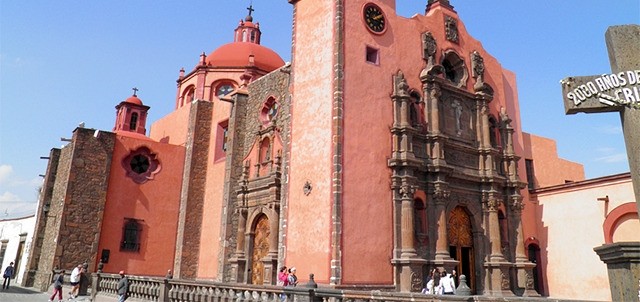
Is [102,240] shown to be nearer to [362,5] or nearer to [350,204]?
[350,204]

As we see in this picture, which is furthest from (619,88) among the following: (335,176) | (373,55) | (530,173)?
(530,173)

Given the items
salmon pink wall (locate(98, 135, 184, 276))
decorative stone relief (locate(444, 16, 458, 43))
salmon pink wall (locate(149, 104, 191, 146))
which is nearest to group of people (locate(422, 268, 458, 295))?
decorative stone relief (locate(444, 16, 458, 43))

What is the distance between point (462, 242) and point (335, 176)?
5697 millimetres

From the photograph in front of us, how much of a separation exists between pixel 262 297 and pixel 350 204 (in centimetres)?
450

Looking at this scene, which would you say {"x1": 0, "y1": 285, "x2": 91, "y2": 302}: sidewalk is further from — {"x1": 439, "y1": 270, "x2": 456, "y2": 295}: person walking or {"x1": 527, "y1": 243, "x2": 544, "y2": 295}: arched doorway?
{"x1": 527, "y1": 243, "x2": 544, "y2": 295}: arched doorway

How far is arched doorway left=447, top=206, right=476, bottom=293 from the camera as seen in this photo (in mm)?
15031

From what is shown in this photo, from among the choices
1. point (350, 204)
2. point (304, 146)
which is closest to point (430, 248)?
point (350, 204)

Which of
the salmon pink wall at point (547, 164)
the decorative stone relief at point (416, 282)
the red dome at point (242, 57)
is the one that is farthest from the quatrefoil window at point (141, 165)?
the salmon pink wall at point (547, 164)

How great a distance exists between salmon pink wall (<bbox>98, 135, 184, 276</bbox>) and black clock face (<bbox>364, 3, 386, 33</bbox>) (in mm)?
11217

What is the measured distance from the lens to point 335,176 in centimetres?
1252

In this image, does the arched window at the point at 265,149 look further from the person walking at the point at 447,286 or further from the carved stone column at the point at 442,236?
the person walking at the point at 447,286

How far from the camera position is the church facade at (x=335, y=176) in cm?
1299

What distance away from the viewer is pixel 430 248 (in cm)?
1387

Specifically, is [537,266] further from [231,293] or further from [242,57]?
[242,57]
